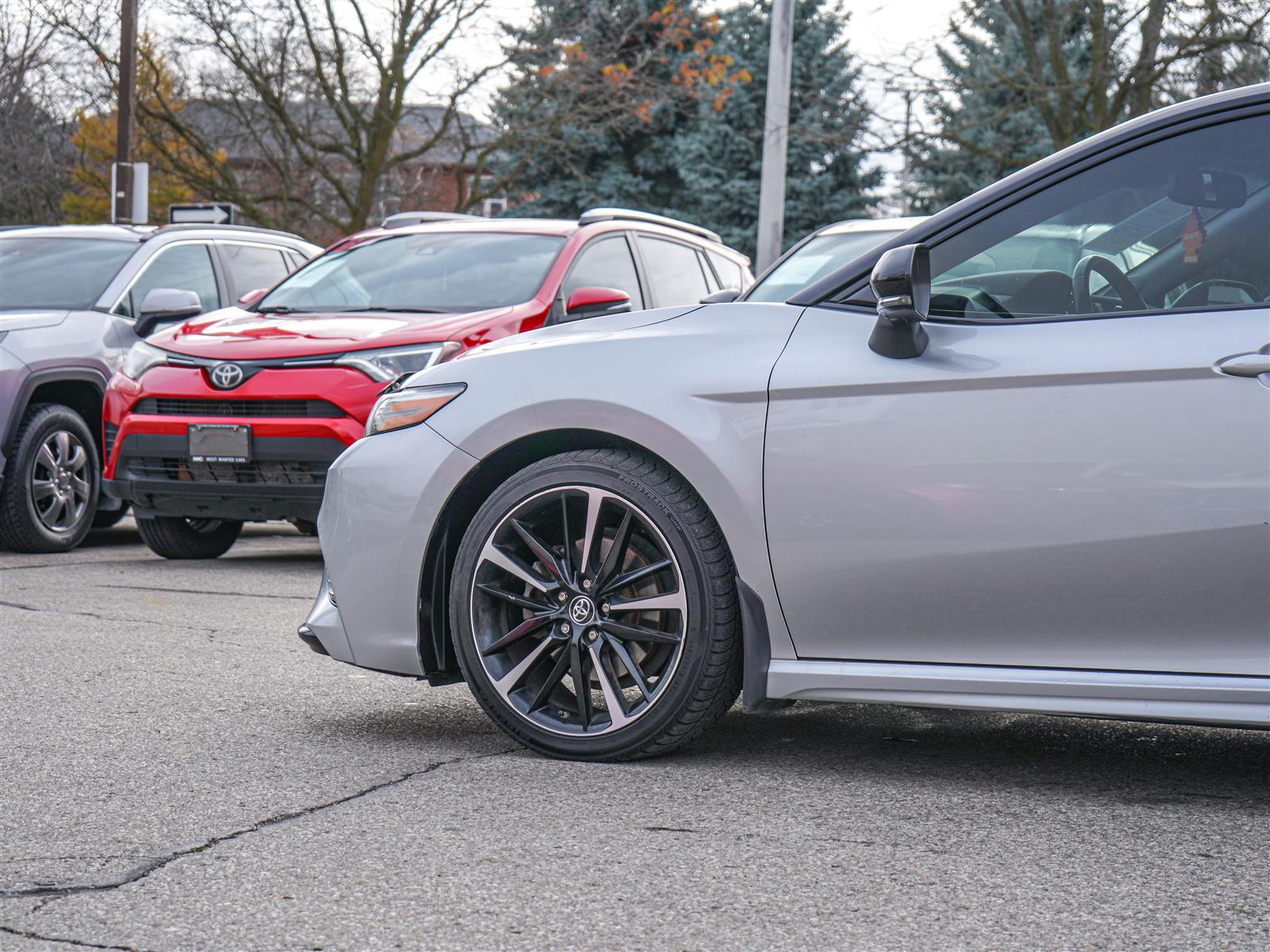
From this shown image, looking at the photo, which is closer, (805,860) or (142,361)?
(805,860)

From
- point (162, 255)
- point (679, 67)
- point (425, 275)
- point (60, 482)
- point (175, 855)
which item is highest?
point (679, 67)

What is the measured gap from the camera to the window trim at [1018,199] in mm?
3566

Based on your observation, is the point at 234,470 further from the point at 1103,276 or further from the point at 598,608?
the point at 1103,276

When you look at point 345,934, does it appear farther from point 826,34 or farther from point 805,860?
point 826,34

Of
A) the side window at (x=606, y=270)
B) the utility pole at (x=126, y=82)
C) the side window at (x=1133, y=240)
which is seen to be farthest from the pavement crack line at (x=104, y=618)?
the utility pole at (x=126, y=82)

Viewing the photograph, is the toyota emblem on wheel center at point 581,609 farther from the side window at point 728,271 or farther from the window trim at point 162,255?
the side window at point 728,271

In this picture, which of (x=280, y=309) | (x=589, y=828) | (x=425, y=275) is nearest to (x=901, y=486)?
(x=589, y=828)

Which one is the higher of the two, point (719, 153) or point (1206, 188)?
point (719, 153)

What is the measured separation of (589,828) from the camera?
129 inches

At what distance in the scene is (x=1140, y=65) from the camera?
19.9 m

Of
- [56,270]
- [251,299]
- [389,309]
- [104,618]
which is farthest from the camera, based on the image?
[56,270]

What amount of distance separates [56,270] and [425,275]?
249 centimetres

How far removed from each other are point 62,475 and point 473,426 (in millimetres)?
5449

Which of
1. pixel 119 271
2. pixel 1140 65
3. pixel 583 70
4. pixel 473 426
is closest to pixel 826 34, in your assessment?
pixel 583 70
